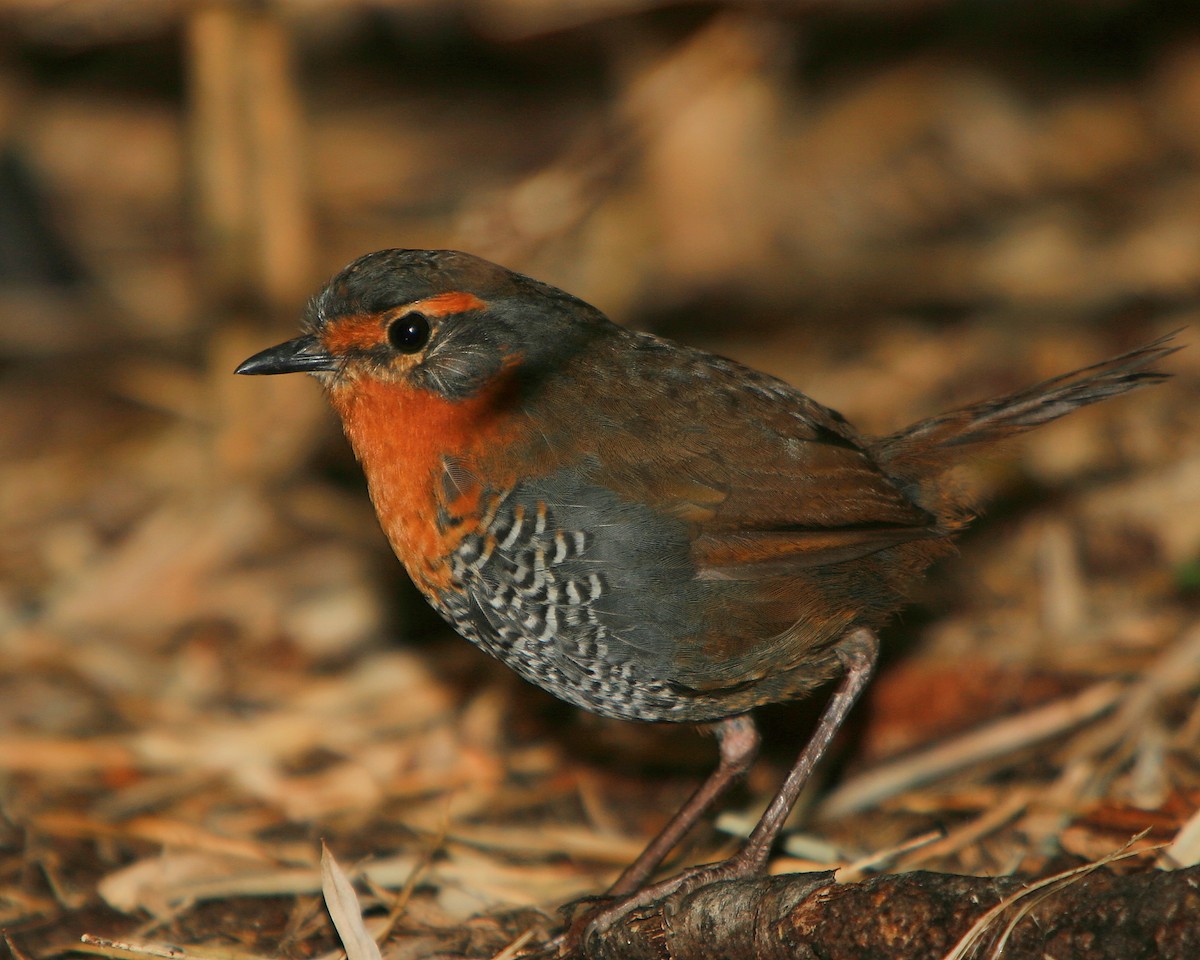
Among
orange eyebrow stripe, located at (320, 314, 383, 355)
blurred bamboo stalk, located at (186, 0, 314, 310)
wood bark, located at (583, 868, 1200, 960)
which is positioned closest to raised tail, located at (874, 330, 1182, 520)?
wood bark, located at (583, 868, 1200, 960)

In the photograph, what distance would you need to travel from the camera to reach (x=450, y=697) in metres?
5.05

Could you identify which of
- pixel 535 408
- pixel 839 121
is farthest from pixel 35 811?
pixel 839 121

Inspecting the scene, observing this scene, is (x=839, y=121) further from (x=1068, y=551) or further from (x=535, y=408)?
(x=535, y=408)

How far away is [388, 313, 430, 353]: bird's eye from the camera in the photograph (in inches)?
142

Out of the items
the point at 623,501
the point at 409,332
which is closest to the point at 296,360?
the point at 409,332

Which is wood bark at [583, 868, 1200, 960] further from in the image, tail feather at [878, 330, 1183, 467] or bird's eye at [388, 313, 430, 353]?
bird's eye at [388, 313, 430, 353]

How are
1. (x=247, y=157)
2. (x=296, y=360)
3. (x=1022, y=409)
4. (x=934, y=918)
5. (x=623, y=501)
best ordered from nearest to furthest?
1. (x=934, y=918)
2. (x=623, y=501)
3. (x=296, y=360)
4. (x=1022, y=409)
5. (x=247, y=157)

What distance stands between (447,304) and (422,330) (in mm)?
94

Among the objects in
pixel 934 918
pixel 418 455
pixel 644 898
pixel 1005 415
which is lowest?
pixel 644 898

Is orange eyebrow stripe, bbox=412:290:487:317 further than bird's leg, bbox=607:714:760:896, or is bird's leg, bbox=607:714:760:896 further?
bird's leg, bbox=607:714:760:896

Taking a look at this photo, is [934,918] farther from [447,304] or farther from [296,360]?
[296,360]

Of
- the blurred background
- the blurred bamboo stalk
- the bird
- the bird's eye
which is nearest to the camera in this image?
the bird

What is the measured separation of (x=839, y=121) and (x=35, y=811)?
6.06m

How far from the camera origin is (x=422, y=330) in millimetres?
3621
